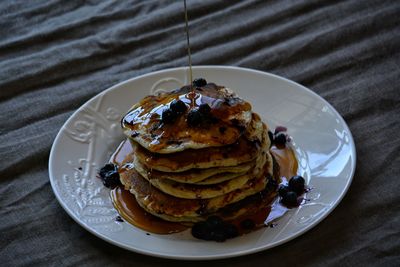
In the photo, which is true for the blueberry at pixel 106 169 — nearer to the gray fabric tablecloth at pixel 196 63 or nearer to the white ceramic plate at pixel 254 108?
the white ceramic plate at pixel 254 108

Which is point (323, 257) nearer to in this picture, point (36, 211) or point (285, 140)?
point (285, 140)

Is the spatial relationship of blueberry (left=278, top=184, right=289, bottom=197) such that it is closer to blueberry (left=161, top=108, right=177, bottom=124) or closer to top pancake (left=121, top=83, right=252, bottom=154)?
top pancake (left=121, top=83, right=252, bottom=154)

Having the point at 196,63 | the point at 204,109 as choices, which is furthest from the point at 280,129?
the point at 196,63

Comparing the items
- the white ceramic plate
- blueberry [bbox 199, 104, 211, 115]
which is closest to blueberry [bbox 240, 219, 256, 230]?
the white ceramic plate

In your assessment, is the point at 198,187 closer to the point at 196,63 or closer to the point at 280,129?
the point at 280,129

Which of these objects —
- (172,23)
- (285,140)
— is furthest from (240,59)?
(285,140)
